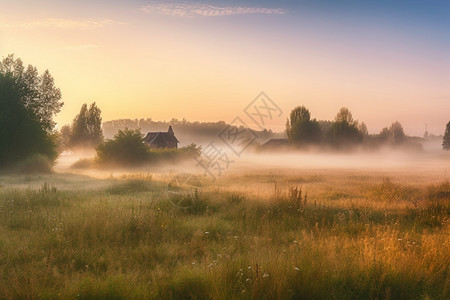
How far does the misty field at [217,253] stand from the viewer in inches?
200

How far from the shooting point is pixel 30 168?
111ft

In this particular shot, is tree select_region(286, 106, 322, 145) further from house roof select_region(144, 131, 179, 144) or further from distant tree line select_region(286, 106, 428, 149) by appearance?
house roof select_region(144, 131, 179, 144)

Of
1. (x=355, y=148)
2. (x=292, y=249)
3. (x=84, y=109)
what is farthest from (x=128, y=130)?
(x=355, y=148)

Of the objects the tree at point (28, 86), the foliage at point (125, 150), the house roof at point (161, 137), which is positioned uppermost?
the tree at point (28, 86)

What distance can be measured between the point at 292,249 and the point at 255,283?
214 centimetres

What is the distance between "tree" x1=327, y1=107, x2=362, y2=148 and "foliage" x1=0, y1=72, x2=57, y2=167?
182 feet

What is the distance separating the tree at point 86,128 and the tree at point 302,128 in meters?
40.2

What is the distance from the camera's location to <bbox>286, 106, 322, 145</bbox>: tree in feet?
233

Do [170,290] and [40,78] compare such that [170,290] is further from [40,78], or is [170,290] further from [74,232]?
[40,78]

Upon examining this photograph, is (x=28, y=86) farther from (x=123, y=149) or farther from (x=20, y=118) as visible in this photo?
(x=123, y=149)

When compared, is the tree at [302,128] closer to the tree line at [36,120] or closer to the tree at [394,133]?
the tree line at [36,120]

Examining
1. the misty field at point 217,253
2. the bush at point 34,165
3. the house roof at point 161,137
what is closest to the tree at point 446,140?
the house roof at point 161,137

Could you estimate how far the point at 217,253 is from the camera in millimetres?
7035

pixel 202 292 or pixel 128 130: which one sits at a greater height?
pixel 128 130
